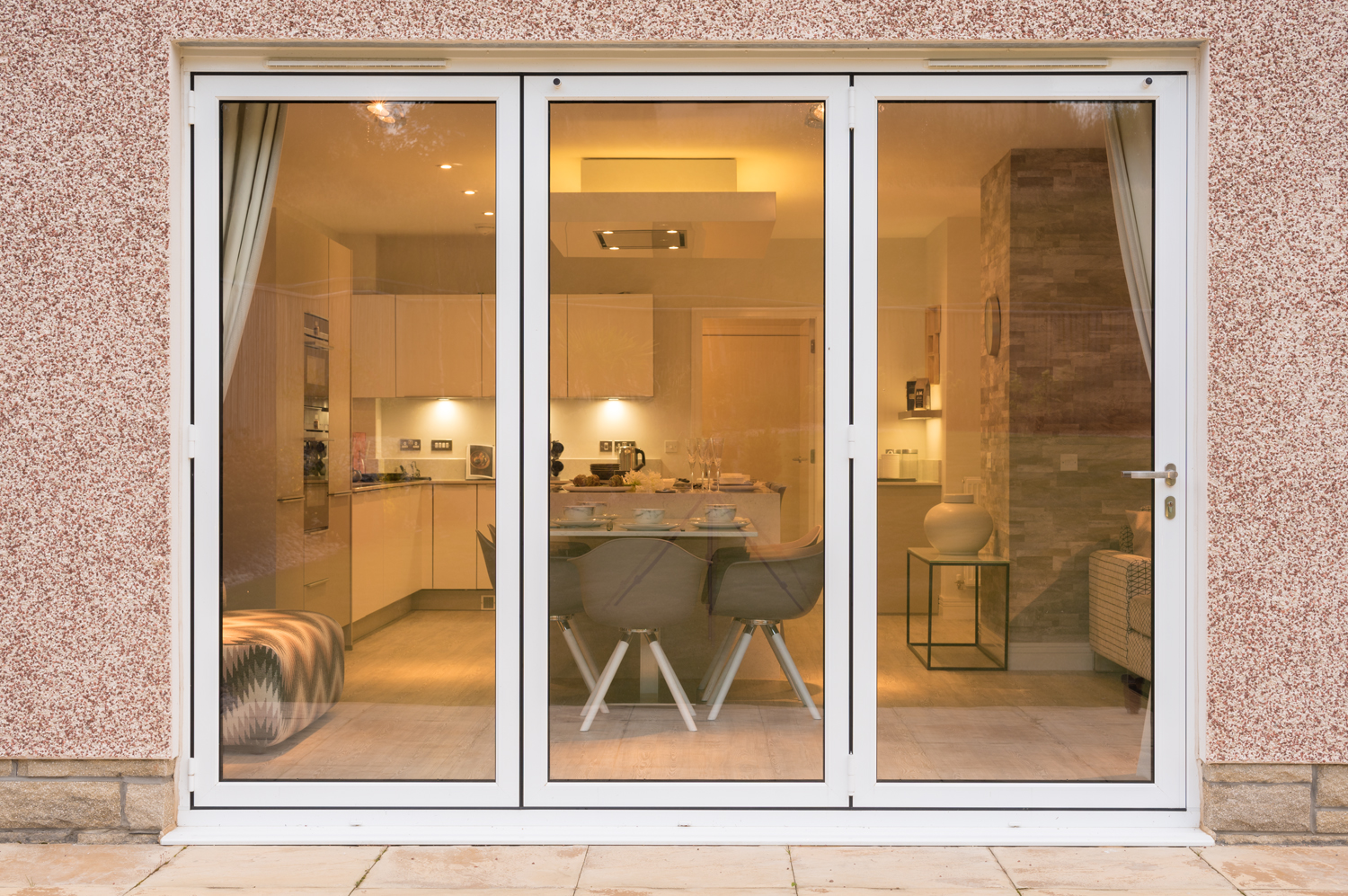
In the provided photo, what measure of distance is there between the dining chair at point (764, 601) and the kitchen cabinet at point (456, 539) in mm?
785

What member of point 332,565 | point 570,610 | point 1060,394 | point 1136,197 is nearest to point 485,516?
point 570,610

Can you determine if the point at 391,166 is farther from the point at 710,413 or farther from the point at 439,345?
the point at 710,413

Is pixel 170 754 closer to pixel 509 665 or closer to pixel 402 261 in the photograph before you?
pixel 509 665

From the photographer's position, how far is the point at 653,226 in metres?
2.54

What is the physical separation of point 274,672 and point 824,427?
1912 millimetres

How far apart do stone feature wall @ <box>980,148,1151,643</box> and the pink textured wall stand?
26 cm

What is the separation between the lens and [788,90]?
8.30ft

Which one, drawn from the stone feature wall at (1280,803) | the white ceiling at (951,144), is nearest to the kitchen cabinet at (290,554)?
the white ceiling at (951,144)

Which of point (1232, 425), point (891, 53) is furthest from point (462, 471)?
point (1232, 425)

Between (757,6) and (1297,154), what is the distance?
5.46ft

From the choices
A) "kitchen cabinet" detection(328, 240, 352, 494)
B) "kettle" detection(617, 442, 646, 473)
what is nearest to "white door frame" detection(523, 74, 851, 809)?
"kettle" detection(617, 442, 646, 473)

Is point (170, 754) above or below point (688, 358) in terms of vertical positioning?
below

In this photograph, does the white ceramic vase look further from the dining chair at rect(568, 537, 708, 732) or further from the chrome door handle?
the dining chair at rect(568, 537, 708, 732)

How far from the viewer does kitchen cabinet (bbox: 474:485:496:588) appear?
2.57 m
